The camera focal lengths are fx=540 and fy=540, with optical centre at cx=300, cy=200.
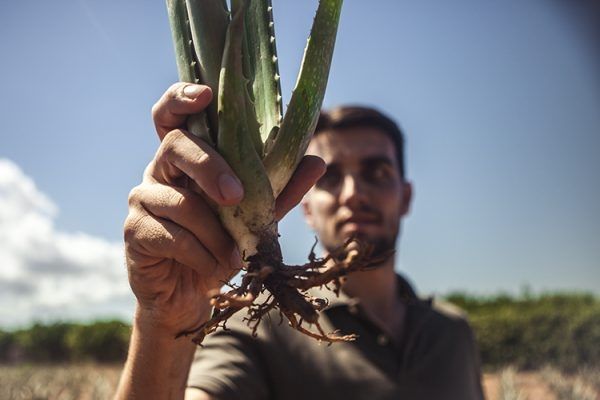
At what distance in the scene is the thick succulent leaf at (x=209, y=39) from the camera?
5.13 ft

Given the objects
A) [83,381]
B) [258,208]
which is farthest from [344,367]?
[83,381]

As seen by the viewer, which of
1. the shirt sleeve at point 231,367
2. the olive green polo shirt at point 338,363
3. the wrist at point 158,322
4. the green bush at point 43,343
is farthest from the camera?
the green bush at point 43,343

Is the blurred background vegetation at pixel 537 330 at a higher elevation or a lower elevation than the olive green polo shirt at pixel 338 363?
lower

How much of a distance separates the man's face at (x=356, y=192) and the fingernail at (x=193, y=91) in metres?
1.92

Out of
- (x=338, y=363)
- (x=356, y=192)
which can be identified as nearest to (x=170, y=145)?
(x=338, y=363)

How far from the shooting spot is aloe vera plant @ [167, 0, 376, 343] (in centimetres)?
148

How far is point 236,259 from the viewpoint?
5.40 feet

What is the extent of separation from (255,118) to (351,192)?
1.82 m

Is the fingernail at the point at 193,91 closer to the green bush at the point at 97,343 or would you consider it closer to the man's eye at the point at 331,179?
the man's eye at the point at 331,179

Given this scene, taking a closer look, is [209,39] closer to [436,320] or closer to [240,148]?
[240,148]

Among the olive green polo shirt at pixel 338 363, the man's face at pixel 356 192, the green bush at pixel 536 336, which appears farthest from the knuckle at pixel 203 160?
the green bush at pixel 536 336

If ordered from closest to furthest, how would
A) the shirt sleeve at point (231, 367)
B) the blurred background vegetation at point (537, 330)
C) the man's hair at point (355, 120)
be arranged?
1. the shirt sleeve at point (231, 367)
2. the man's hair at point (355, 120)
3. the blurred background vegetation at point (537, 330)

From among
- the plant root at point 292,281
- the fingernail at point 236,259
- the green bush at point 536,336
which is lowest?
the green bush at point 536,336

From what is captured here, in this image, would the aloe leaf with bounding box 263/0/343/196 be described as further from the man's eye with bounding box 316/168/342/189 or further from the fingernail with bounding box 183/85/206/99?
the man's eye with bounding box 316/168/342/189
